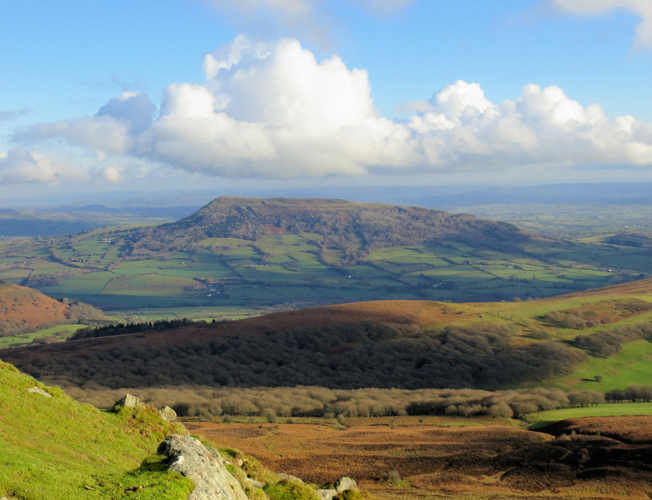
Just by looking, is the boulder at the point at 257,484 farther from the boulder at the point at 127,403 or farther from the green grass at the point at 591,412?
the green grass at the point at 591,412

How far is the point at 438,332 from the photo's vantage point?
10862cm

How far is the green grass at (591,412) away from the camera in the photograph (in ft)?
190

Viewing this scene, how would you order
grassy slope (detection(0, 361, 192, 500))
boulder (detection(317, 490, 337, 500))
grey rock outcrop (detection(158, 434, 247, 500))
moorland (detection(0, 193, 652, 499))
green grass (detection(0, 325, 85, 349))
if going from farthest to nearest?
green grass (detection(0, 325, 85, 349))
moorland (detection(0, 193, 652, 499))
boulder (detection(317, 490, 337, 500))
grey rock outcrop (detection(158, 434, 247, 500))
grassy slope (detection(0, 361, 192, 500))

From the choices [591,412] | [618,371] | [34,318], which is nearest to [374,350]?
[618,371]

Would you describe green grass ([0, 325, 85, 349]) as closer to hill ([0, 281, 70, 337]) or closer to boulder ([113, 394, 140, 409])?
hill ([0, 281, 70, 337])

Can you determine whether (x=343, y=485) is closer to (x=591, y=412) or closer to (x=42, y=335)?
(x=591, y=412)

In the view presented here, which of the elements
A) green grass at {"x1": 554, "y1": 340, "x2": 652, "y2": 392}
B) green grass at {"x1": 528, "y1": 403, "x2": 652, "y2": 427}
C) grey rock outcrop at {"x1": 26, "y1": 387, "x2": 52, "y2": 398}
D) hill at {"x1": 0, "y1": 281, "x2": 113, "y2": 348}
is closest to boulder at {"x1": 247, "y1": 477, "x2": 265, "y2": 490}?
grey rock outcrop at {"x1": 26, "y1": 387, "x2": 52, "y2": 398}

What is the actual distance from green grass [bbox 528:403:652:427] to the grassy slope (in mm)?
46396

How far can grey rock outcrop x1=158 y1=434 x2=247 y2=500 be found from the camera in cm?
1616

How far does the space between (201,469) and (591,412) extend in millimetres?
58670

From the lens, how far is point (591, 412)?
6062 cm

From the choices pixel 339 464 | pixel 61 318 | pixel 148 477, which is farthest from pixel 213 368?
pixel 61 318

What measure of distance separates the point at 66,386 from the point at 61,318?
137526mm

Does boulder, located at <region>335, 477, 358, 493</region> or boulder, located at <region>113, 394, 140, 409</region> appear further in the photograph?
boulder, located at <region>113, 394, 140, 409</region>
